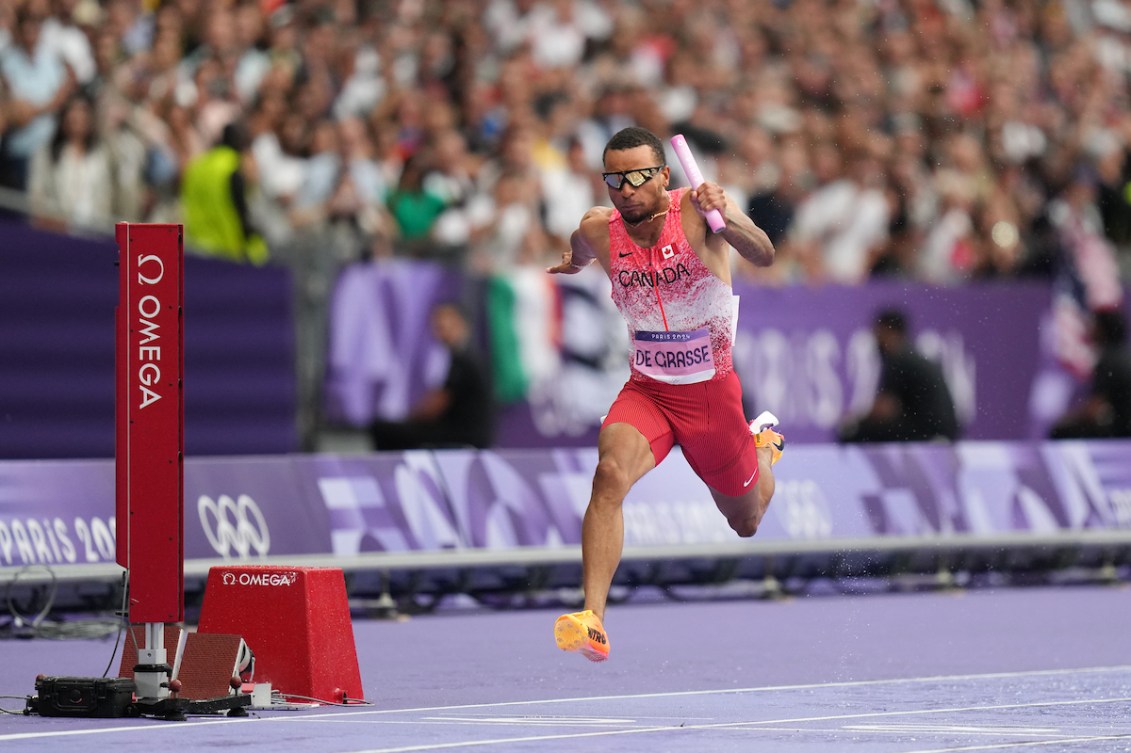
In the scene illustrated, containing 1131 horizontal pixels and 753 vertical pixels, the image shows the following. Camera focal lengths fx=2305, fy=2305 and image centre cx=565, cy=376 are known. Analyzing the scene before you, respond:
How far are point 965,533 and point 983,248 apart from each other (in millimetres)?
4380

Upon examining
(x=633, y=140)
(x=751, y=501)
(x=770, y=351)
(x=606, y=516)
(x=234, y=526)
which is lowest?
(x=606, y=516)

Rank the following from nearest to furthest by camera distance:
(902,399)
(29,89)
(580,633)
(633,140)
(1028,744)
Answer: (1028,744) < (580,633) < (633,140) < (29,89) < (902,399)

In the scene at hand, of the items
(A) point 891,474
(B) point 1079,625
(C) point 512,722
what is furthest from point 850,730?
(A) point 891,474

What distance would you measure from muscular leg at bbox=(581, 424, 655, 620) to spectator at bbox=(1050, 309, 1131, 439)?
38.6 feet

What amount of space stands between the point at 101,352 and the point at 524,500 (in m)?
3.40

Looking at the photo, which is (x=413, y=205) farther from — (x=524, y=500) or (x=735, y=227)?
(x=735, y=227)

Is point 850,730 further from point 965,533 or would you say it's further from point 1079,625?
point 965,533

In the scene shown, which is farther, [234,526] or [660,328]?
[234,526]

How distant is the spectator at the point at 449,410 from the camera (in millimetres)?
18422

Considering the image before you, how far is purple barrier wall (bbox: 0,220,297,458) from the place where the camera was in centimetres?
1670

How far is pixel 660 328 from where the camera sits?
37.1ft

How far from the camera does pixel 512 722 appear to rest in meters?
10.1

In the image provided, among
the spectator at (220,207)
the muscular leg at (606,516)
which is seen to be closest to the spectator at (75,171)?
the spectator at (220,207)

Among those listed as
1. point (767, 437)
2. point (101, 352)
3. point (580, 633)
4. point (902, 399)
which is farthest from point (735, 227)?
point (902, 399)
